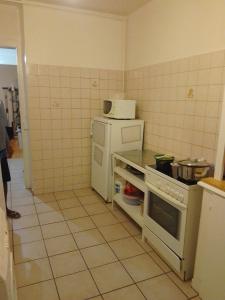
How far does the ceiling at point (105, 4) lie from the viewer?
270 cm

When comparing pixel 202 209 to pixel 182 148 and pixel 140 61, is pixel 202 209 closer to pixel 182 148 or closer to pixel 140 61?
pixel 182 148

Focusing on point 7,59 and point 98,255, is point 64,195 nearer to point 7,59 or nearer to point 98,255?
point 98,255

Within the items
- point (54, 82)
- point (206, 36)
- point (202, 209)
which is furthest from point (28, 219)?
point (206, 36)

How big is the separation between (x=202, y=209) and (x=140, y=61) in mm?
2098

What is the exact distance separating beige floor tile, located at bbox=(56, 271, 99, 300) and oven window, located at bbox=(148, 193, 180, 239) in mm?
708

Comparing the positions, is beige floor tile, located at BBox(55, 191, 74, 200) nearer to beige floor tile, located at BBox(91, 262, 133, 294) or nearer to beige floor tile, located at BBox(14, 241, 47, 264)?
beige floor tile, located at BBox(14, 241, 47, 264)

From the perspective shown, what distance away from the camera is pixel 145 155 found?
266 cm

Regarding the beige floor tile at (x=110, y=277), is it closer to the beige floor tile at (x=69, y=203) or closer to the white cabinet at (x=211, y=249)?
the white cabinet at (x=211, y=249)

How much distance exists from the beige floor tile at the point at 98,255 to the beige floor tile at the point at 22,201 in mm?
1246

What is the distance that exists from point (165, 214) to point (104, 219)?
0.97 meters

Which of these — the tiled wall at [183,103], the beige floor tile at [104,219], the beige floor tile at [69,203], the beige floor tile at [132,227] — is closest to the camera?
the tiled wall at [183,103]

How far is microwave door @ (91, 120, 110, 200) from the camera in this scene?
2.82 meters

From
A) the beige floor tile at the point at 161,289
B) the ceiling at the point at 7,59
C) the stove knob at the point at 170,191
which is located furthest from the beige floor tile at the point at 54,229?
the ceiling at the point at 7,59

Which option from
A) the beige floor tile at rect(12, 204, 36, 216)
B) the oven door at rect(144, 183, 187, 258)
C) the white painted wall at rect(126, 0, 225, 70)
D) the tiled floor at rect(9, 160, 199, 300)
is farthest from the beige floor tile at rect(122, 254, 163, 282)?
the white painted wall at rect(126, 0, 225, 70)
